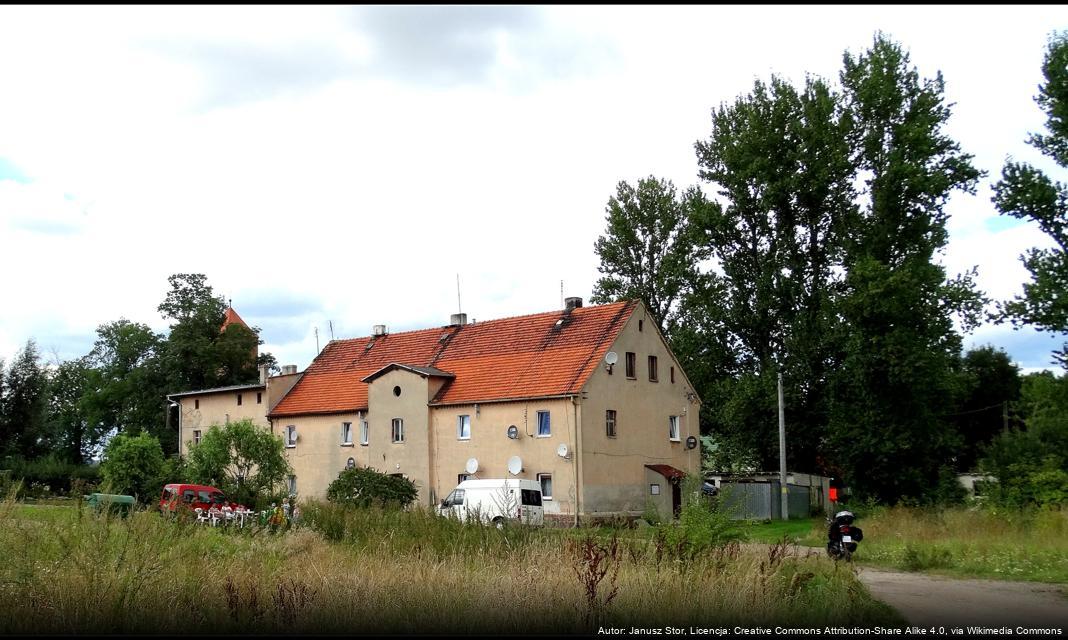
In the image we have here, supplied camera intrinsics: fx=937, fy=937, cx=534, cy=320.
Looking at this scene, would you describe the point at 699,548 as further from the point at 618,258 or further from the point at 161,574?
the point at 618,258

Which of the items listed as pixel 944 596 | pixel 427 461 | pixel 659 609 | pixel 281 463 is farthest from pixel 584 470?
pixel 659 609

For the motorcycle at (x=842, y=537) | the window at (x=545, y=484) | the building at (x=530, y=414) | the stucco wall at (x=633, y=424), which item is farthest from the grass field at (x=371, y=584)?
the window at (x=545, y=484)

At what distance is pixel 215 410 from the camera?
52.5 meters

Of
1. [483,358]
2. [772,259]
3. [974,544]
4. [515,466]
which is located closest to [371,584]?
[974,544]

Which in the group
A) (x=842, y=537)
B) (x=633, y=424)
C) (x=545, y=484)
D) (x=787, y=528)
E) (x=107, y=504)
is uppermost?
Answer: (x=107, y=504)

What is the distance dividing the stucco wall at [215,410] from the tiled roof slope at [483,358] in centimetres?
164

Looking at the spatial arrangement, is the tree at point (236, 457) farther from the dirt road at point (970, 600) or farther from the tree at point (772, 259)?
the dirt road at point (970, 600)

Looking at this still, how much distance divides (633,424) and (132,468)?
67.3 feet

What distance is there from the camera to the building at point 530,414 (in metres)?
37.3

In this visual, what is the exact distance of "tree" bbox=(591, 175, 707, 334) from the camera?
57.7m

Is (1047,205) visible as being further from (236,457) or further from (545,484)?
(236,457)

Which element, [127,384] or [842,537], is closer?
[842,537]

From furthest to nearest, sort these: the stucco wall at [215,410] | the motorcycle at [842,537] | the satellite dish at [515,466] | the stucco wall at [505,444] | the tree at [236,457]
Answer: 1. the stucco wall at [215,410]
2. the tree at [236,457]
3. the satellite dish at [515,466]
4. the stucco wall at [505,444]
5. the motorcycle at [842,537]

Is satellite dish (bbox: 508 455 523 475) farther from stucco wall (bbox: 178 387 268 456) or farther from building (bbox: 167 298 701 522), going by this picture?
stucco wall (bbox: 178 387 268 456)
